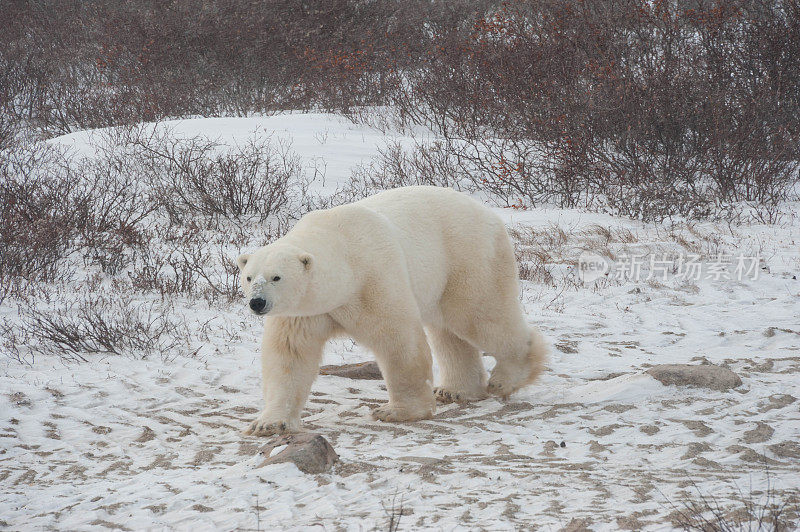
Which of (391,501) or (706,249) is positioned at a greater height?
(706,249)

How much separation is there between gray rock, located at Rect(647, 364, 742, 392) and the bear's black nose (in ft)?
7.04

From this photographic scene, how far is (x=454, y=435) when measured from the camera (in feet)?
11.1

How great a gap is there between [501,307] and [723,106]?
7.13 meters

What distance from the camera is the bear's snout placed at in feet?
9.84

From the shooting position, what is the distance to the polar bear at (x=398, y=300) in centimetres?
327

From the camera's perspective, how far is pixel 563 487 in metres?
2.60

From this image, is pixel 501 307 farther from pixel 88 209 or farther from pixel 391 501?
pixel 88 209

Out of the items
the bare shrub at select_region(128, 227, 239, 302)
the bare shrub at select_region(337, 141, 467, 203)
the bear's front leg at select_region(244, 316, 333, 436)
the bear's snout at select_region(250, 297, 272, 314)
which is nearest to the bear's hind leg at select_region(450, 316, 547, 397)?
the bear's front leg at select_region(244, 316, 333, 436)

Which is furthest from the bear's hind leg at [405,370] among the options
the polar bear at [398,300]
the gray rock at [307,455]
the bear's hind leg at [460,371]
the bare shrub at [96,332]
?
the bare shrub at [96,332]

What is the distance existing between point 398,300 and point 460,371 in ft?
3.00

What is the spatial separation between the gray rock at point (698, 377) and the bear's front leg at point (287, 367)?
5.93 ft

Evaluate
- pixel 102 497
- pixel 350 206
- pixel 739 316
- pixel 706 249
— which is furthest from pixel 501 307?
pixel 706 249

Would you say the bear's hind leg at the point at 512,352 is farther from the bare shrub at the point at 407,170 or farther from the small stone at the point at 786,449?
the bare shrub at the point at 407,170

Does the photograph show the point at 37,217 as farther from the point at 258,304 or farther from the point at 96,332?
the point at 258,304
